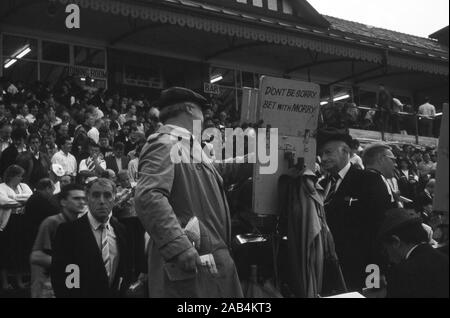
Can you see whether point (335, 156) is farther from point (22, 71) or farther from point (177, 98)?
point (22, 71)

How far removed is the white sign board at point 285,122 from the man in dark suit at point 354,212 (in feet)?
2.49

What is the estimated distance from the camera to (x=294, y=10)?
23109 mm

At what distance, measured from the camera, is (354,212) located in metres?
4.43

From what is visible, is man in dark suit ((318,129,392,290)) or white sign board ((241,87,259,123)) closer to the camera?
white sign board ((241,87,259,123))

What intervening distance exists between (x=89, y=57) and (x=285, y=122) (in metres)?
16.4

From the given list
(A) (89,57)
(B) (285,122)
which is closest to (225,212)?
(B) (285,122)

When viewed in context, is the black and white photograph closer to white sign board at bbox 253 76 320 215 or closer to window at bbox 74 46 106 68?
white sign board at bbox 253 76 320 215

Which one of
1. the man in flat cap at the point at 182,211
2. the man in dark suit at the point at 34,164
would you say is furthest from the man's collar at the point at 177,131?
the man in dark suit at the point at 34,164

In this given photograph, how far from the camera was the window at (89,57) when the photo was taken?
62.4 feet

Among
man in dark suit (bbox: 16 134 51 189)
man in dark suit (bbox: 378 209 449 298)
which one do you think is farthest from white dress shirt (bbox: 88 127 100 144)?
man in dark suit (bbox: 378 209 449 298)

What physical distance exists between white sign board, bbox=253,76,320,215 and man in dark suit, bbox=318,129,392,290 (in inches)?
29.8

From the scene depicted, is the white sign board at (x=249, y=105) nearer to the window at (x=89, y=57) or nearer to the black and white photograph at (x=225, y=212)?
the black and white photograph at (x=225, y=212)

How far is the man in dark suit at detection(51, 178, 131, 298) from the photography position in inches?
176

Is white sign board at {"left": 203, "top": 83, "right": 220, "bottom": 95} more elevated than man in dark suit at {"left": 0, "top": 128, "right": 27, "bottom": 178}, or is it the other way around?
white sign board at {"left": 203, "top": 83, "right": 220, "bottom": 95}
